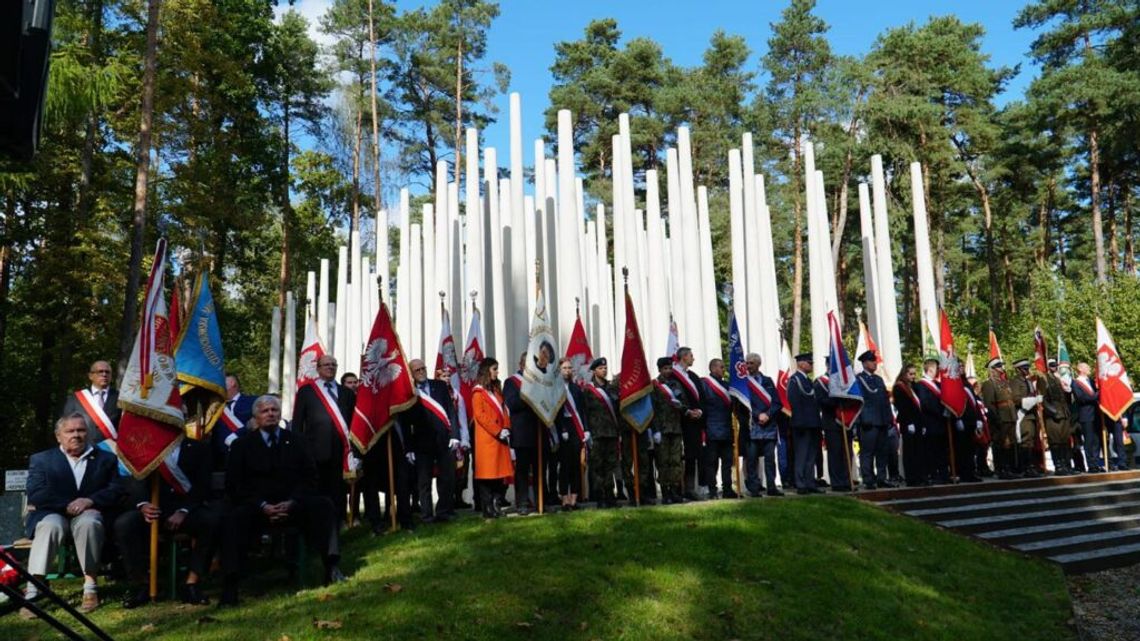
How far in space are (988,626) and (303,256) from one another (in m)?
30.0

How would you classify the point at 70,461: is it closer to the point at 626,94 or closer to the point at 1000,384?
the point at 1000,384

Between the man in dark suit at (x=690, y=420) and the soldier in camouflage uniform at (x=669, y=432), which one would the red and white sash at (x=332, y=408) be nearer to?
the soldier in camouflage uniform at (x=669, y=432)

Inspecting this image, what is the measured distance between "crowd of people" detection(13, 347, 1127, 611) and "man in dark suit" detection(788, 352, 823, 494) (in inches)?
1.1

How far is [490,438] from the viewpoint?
1050 centimetres

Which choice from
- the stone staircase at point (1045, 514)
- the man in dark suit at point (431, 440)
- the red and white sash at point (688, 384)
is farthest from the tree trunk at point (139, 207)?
the stone staircase at point (1045, 514)

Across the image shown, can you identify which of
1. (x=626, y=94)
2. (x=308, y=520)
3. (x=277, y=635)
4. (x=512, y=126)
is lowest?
(x=277, y=635)

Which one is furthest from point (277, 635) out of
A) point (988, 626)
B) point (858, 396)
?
point (858, 396)

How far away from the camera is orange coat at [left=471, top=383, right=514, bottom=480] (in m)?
10.5

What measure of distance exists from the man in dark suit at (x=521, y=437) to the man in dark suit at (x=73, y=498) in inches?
172

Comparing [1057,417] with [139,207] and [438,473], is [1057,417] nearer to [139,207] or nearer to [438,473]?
[438,473]

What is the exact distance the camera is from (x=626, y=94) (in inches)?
1532

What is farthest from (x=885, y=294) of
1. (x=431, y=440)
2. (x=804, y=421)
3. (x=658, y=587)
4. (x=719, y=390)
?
(x=658, y=587)

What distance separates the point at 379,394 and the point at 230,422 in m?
2.04

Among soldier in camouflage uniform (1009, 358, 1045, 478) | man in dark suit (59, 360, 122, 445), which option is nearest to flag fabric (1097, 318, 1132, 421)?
soldier in camouflage uniform (1009, 358, 1045, 478)
